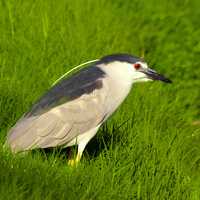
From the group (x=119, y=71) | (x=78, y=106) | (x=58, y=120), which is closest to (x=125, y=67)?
(x=119, y=71)

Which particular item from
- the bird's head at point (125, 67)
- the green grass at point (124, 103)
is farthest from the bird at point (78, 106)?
the green grass at point (124, 103)

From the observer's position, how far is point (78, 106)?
595cm

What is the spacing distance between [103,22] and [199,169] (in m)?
2.65

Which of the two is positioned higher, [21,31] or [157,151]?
[21,31]

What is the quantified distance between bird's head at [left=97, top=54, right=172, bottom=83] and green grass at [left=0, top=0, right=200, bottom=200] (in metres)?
0.43

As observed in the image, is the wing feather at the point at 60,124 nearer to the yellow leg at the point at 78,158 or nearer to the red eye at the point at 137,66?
the yellow leg at the point at 78,158

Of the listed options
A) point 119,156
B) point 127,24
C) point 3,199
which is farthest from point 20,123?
point 127,24

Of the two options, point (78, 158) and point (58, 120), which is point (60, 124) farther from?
point (78, 158)

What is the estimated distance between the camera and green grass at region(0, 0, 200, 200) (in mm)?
5258

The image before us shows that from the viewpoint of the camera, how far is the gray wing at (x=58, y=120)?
571 centimetres

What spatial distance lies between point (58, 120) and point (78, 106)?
163 millimetres

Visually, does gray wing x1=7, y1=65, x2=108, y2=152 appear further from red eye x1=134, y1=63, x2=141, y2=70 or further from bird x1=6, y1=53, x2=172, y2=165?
red eye x1=134, y1=63, x2=141, y2=70

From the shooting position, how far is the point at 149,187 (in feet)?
18.6

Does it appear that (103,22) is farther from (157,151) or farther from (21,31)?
(157,151)
